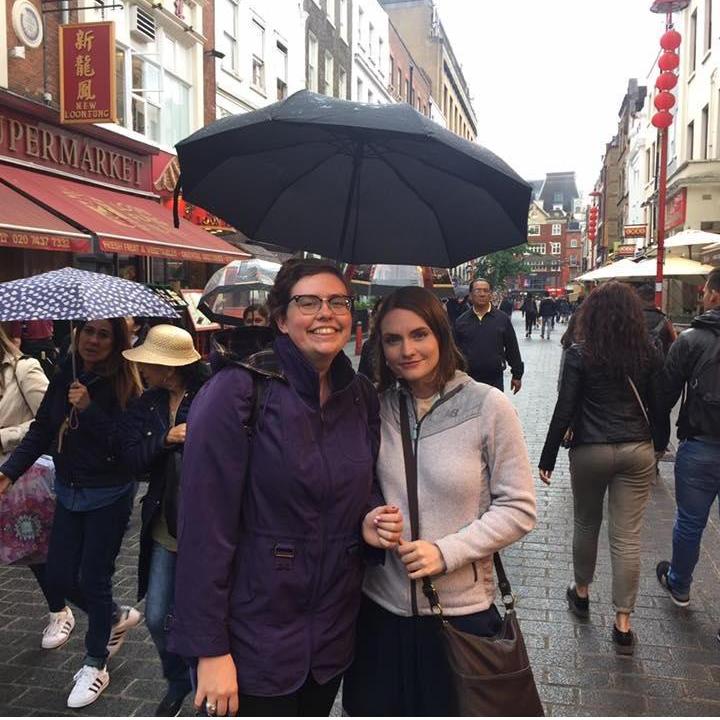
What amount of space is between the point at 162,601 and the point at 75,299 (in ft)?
Result: 4.59

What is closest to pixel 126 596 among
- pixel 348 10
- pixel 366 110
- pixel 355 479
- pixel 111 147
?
pixel 355 479

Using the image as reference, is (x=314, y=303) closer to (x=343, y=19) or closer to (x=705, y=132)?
(x=705, y=132)

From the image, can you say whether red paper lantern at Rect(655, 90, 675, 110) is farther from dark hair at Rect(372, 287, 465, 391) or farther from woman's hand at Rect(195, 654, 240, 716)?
woman's hand at Rect(195, 654, 240, 716)

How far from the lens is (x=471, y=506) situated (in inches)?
83.0

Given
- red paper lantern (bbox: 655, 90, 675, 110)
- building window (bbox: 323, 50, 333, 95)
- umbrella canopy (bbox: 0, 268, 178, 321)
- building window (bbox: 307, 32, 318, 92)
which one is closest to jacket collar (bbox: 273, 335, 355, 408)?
umbrella canopy (bbox: 0, 268, 178, 321)

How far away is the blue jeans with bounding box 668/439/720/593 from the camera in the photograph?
4.05 m

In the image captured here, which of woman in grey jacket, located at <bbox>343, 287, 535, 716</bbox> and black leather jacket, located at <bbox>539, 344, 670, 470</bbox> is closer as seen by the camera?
woman in grey jacket, located at <bbox>343, 287, 535, 716</bbox>

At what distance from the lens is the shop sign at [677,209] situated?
1827cm


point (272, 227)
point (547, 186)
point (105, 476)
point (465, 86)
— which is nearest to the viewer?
point (272, 227)

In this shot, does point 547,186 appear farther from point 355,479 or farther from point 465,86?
point 355,479

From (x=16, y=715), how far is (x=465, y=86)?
72.4m

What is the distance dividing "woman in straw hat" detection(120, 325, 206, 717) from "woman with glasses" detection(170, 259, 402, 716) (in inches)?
35.2

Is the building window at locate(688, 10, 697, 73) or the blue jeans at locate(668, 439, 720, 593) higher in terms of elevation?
the building window at locate(688, 10, 697, 73)

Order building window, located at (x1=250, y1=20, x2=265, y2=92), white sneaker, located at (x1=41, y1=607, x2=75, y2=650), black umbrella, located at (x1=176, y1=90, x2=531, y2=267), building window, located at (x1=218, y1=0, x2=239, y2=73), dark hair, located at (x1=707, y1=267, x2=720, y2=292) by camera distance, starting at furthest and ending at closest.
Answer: building window, located at (x1=250, y1=20, x2=265, y2=92) → building window, located at (x1=218, y1=0, x2=239, y2=73) → dark hair, located at (x1=707, y1=267, x2=720, y2=292) → white sneaker, located at (x1=41, y1=607, x2=75, y2=650) → black umbrella, located at (x1=176, y1=90, x2=531, y2=267)
